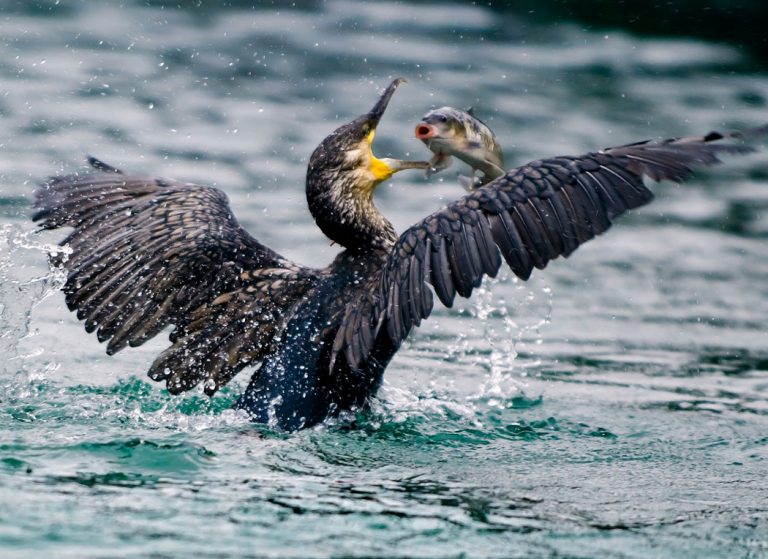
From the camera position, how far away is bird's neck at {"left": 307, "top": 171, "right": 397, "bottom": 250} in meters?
6.02

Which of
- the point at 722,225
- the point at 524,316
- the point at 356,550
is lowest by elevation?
the point at 356,550

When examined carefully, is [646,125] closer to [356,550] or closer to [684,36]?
[684,36]

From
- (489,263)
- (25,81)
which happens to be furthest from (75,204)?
(25,81)

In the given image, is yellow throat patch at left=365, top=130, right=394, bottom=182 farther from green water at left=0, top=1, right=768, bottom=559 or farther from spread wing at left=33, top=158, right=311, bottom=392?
green water at left=0, top=1, right=768, bottom=559

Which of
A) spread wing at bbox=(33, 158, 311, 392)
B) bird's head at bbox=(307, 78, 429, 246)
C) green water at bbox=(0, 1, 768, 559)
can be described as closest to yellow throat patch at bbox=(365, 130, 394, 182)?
bird's head at bbox=(307, 78, 429, 246)

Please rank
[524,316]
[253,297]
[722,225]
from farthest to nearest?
[722,225], [524,316], [253,297]

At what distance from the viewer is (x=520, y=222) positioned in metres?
5.41

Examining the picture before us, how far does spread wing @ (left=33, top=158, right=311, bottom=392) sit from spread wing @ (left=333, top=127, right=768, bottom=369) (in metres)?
0.64

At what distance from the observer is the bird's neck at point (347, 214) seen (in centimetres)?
602

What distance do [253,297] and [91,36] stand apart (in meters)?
5.99

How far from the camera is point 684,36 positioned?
1130 centimetres

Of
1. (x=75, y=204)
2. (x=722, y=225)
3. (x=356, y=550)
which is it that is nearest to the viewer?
(x=356, y=550)

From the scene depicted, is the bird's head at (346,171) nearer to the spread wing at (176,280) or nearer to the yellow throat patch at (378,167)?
the yellow throat patch at (378,167)

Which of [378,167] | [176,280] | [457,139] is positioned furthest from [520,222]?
[176,280]
